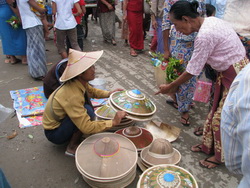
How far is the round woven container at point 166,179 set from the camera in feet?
5.64

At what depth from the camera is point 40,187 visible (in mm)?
2135

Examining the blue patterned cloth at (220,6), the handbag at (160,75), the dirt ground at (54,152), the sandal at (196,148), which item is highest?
the blue patterned cloth at (220,6)

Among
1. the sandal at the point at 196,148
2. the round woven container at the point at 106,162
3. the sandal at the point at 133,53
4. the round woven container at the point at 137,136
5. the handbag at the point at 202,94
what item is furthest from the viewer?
the sandal at the point at 133,53

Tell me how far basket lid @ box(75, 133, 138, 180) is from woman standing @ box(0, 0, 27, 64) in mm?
3328

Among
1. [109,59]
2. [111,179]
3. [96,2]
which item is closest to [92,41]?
[96,2]

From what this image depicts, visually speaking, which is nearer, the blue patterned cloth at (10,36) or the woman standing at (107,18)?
the blue patterned cloth at (10,36)

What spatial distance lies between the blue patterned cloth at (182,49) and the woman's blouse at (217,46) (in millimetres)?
621

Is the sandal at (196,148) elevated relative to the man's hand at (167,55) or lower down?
lower down

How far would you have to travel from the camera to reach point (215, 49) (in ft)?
6.91

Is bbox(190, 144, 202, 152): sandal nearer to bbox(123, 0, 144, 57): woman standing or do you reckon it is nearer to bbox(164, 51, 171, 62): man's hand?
bbox(164, 51, 171, 62): man's hand

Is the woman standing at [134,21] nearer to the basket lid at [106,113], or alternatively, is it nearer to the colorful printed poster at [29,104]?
the colorful printed poster at [29,104]

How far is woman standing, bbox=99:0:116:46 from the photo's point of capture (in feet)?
19.2

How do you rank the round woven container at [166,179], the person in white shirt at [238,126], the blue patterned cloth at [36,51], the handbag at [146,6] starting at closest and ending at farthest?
the person in white shirt at [238,126] → the round woven container at [166,179] → the blue patterned cloth at [36,51] → the handbag at [146,6]

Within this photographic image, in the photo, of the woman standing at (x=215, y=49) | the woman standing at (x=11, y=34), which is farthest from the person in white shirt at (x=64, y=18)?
the woman standing at (x=215, y=49)
